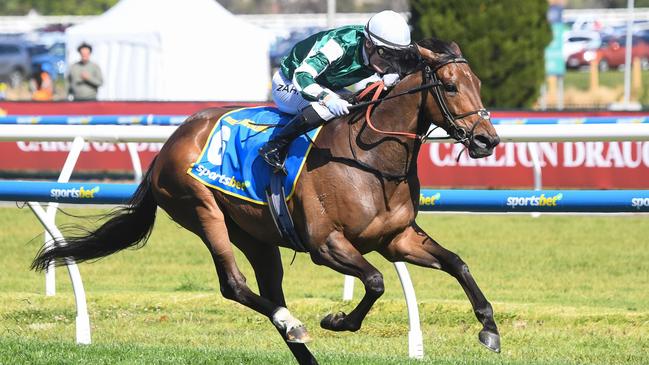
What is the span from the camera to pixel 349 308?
7211mm

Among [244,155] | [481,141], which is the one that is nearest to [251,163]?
[244,155]

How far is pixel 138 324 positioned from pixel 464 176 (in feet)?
21.0

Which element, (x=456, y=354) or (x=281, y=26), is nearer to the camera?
(x=456, y=354)

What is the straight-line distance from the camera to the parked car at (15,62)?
36.1 m

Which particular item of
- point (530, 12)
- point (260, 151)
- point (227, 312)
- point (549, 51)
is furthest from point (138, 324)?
point (549, 51)

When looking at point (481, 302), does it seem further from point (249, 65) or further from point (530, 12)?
point (249, 65)

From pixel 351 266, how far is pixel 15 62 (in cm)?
3287

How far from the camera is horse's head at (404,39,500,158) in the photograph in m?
4.92

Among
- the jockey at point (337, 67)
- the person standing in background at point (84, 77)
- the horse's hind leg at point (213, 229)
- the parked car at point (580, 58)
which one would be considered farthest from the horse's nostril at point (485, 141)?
the parked car at point (580, 58)

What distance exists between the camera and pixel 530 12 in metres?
17.1

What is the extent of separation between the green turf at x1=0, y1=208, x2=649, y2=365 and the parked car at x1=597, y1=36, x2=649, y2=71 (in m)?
27.2

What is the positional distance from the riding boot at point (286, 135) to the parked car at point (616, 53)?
107 ft

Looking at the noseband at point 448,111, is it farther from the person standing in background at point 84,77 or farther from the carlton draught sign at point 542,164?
the person standing in background at point 84,77

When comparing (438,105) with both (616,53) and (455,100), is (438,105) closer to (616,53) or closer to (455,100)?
(455,100)
